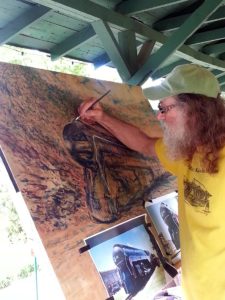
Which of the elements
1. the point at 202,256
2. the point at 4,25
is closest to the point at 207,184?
the point at 202,256

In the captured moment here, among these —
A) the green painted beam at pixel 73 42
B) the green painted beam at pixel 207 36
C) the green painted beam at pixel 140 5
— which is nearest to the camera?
the green painted beam at pixel 140 5

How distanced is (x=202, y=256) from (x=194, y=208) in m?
0.19

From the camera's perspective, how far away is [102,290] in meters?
1.37

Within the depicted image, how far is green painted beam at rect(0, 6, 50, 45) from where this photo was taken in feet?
6.58

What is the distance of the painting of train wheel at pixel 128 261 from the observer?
1.43 metres

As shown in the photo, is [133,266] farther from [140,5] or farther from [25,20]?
[140,5]

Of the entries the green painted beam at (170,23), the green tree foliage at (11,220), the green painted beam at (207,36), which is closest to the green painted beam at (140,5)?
the green painted beam at (170,23)

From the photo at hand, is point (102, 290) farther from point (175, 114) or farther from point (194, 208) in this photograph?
point (175, 114)

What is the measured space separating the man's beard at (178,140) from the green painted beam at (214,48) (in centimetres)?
221

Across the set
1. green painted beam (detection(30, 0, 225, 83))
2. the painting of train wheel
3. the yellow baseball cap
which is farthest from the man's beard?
green painted beam (detection(30, 0, 225, 83))

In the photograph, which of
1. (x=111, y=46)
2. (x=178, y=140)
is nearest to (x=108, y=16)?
(x=111, y=46)

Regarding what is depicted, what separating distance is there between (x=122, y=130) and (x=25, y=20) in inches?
31.3

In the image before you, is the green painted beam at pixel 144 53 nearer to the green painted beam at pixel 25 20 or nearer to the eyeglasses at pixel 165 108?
the green painted beam at pixel 25 20

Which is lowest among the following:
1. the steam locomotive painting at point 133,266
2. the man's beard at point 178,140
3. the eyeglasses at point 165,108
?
the steam locomotive painting at point 133,266
